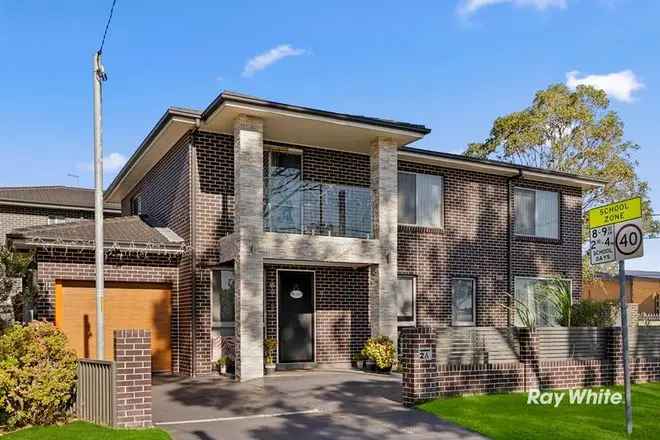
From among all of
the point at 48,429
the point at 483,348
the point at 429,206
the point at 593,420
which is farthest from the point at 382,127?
the point at 48,429

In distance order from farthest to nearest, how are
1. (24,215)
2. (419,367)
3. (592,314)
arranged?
(24,215) < (592,314) < (419,367)

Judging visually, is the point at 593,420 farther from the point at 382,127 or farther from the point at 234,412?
the point at 382,127

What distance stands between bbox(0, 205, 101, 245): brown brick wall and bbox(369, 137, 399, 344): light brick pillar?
15.0 m

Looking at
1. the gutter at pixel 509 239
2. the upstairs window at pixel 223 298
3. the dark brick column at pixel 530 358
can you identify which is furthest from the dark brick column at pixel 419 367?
the gutter at pixel 509 239

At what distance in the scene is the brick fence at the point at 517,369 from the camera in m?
10.3

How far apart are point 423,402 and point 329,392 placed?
184cm

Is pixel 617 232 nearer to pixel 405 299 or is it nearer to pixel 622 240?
pixel 622 240

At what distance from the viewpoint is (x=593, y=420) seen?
912 centimetres

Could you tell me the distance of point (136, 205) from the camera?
20141 millimetres

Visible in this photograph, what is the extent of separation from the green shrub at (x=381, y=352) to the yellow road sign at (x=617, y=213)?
646 centimetres

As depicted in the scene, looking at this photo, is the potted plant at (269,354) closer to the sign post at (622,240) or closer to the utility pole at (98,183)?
the utility pole at (98,183)

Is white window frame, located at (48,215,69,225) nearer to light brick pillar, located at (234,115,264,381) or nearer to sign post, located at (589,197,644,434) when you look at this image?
light brick pillar, located at (234,115,264,381)

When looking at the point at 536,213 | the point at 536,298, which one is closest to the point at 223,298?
the point at 536,298

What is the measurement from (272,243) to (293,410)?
14.2 feet
